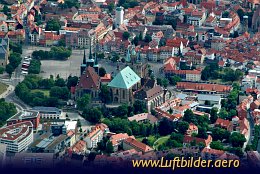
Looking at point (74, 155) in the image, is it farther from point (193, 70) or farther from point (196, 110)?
point (193, 70)

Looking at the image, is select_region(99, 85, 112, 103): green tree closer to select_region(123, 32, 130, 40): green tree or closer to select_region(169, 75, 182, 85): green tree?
select_region(169, 75, 182, 85): green tree

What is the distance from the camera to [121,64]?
1013 inches

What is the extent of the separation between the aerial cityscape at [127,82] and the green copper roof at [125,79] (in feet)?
0.10

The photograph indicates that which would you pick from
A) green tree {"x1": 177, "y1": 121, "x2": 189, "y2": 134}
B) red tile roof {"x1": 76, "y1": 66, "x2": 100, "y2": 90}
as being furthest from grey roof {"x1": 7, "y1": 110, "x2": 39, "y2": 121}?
green tree {"x1": 177, "y1": 121, "x2": 189, "y2": 134}

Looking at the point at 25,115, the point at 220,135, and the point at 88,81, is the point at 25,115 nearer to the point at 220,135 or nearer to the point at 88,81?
the point at 88,81

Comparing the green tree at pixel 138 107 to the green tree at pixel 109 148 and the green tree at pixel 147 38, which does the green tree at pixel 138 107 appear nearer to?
the green tree at pixel 109 148

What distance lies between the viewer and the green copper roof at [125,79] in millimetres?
22547

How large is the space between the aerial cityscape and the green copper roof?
1.2 inches

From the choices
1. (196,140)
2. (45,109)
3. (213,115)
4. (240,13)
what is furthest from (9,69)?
(240,13)

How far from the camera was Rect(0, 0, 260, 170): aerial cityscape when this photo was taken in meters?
19.2

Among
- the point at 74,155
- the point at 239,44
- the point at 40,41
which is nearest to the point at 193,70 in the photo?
the point at 239,44

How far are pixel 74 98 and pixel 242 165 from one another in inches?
243

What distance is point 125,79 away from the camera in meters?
22.6

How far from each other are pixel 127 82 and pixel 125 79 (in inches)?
3.9
